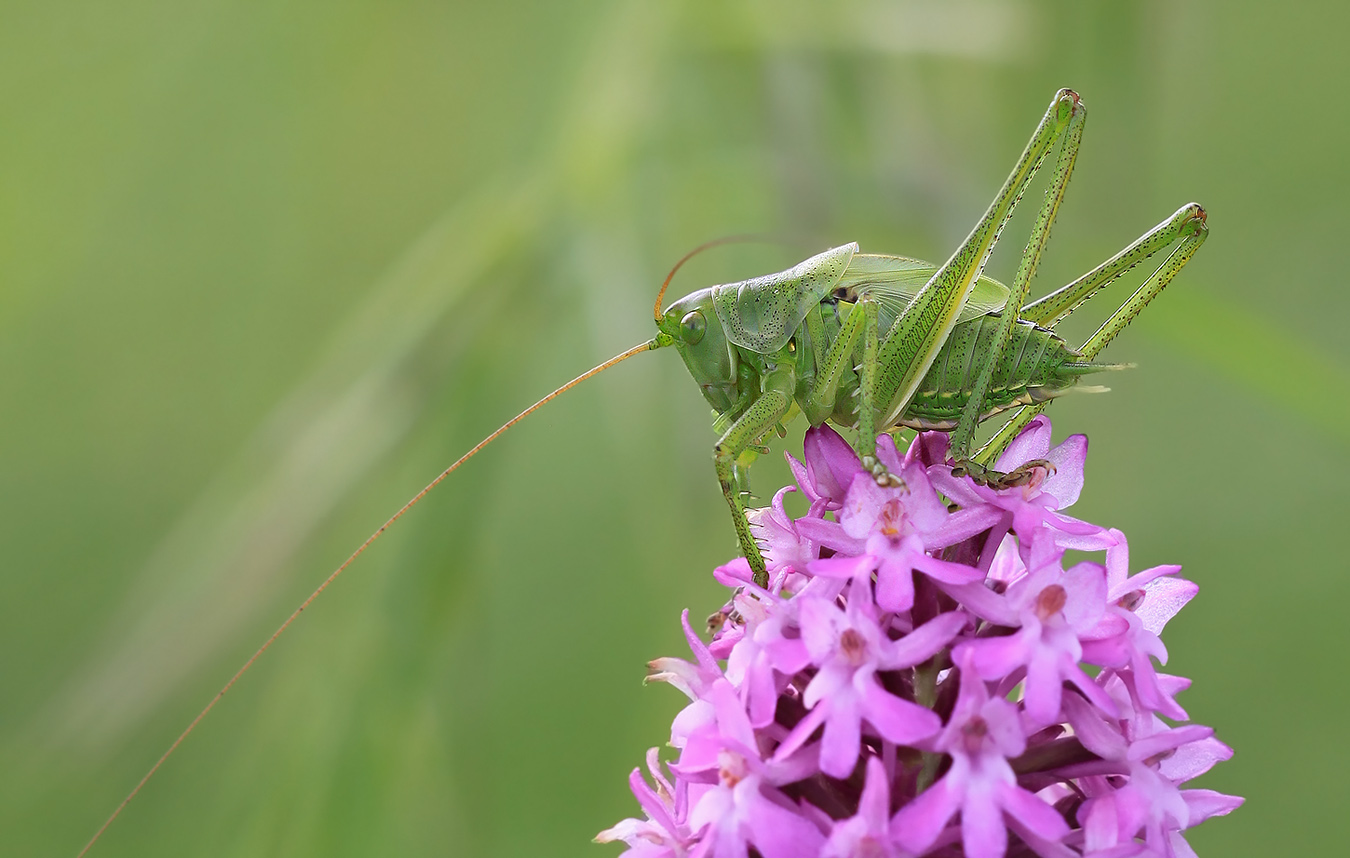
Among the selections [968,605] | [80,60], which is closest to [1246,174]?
[968,605]

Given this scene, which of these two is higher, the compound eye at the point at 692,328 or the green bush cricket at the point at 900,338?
the compound eye at the point at 692,328

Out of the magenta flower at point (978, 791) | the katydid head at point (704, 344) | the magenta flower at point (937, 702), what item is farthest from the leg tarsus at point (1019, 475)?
the katydid head at point (704, 344)

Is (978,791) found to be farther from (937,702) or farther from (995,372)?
(995,372)

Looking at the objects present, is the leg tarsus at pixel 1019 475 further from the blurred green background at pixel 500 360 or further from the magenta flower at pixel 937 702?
the blurred green background at pixel 500 360

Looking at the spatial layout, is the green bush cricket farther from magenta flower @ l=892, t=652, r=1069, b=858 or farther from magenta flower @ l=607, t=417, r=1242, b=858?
magenta flower @ l=892, t=652, r=1069, b=858

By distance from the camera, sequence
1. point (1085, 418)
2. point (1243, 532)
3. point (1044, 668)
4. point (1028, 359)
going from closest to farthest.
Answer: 1. point (1044, 668)
2. point (1028, 359)
3. point (1085, 418)
4. point (1243, 532)

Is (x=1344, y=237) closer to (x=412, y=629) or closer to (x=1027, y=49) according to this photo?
(x=1027, y=49)

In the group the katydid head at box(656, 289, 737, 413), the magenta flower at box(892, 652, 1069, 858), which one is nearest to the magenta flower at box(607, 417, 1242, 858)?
the magenta flower at box(892, 652, 1069, 858)
